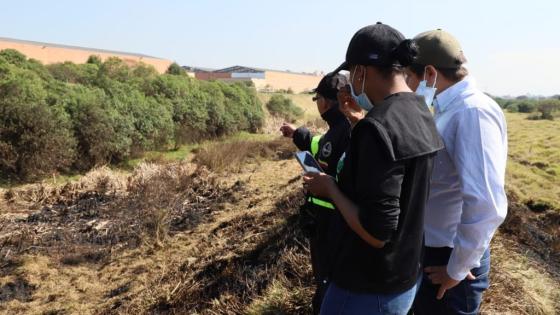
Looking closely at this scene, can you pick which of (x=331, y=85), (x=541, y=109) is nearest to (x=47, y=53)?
(x=331, y=85)

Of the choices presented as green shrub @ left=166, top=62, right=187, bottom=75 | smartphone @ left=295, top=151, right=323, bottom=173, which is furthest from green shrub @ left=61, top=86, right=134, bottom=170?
green shrub @ left=166, top=62, right=187, bottom=75

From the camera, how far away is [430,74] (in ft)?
6.60

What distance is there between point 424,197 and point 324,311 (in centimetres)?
53

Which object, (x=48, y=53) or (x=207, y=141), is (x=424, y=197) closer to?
(x=207, y=141)

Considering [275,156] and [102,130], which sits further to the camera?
[275,156]

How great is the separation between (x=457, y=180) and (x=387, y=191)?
626mm

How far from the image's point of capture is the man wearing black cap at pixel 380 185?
4.84ft

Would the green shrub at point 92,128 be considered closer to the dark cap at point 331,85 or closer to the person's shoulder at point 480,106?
the dark cap at point 331,85

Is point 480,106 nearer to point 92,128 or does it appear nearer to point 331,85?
point 331,85

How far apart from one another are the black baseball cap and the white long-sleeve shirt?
44 cm

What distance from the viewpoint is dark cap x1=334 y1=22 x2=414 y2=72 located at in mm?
1614

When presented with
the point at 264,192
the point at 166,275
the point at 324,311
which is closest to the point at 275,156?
the point at 264,192

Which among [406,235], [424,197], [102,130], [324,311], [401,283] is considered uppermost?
[424,197]

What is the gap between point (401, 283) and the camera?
1.66 meters
